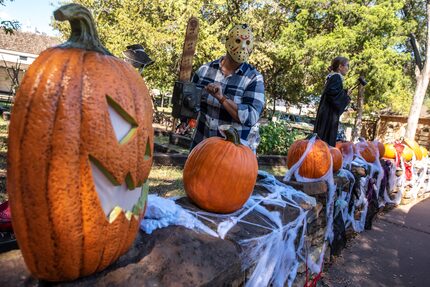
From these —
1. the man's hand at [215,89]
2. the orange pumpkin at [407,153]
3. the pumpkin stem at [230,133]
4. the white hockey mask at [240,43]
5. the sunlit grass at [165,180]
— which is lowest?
the sunlit grass at [165,180]

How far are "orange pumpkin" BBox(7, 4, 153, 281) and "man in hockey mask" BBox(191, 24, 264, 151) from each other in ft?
4.19

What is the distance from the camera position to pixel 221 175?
213 cm

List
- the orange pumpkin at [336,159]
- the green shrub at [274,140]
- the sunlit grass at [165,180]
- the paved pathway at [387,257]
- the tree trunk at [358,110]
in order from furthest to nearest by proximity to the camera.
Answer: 1. the tree trunk at [358,110]
2. the green shrub at [274,140]
3. the sunlit grass at [165,180]
4. the orange pumpkin at [336,159]
5. the paved pathway at [387,257]

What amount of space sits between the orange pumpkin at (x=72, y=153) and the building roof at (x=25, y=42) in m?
46.0

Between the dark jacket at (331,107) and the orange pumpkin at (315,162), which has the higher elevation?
the dark jacket at (331,107)

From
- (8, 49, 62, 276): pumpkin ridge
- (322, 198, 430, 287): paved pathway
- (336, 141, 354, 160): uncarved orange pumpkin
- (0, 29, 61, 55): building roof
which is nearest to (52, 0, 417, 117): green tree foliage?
(336, 141, 354, 160): uncarved orange pumpkin

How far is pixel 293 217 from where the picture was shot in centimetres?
260

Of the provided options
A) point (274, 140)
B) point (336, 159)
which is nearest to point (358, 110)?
point (274, 140)

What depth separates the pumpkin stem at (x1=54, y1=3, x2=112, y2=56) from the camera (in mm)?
1185

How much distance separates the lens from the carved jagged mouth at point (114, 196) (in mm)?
1234

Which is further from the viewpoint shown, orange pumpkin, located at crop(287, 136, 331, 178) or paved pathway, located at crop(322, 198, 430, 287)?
paved pathway, located at crop(322, 198, 430, 287)

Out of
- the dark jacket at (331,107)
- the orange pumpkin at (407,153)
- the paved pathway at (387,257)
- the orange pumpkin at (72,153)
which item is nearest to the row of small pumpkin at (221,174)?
the orange pumpkin at (72,153)

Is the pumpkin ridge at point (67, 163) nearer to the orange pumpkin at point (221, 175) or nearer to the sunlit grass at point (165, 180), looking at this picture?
the orange pumpkin at point (221, 175)

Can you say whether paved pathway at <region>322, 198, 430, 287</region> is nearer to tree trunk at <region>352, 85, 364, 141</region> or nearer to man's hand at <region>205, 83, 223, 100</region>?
man's hand at <region>205, 83, 223, 100</region>
